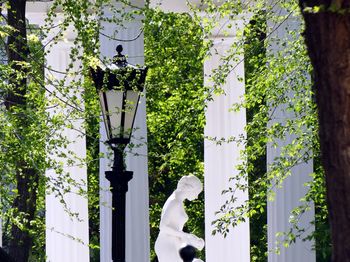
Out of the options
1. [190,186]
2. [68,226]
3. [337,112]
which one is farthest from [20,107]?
[337,112]

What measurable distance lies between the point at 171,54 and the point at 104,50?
2658cm

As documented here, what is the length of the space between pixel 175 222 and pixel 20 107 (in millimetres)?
6430

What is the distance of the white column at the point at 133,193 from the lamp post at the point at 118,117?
16.2 m

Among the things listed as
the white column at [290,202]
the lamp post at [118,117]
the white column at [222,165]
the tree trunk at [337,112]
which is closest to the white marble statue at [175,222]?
the lamp post at [118,117]

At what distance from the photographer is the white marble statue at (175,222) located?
33.4 meters

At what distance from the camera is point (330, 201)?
16.5 m

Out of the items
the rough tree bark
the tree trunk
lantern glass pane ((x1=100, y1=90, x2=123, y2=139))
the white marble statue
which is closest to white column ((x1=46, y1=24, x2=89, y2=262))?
the rough tree bark

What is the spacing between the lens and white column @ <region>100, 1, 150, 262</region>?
47.0 metres

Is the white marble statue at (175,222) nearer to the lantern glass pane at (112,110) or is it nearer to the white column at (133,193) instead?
the lantern glass pane at (112,110)

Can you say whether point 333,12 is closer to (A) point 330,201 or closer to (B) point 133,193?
(A) point 330,201

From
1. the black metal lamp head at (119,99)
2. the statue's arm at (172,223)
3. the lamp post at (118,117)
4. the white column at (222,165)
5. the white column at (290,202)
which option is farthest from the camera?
the white column at (222,165)

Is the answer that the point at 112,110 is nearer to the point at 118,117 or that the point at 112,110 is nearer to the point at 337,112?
the point at 118,117

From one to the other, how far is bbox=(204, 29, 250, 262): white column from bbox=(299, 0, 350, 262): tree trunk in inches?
1461

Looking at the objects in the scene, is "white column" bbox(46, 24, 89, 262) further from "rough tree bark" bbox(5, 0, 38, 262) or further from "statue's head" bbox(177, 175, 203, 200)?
"statue's head" bbox(177, 175, 203, 200)
